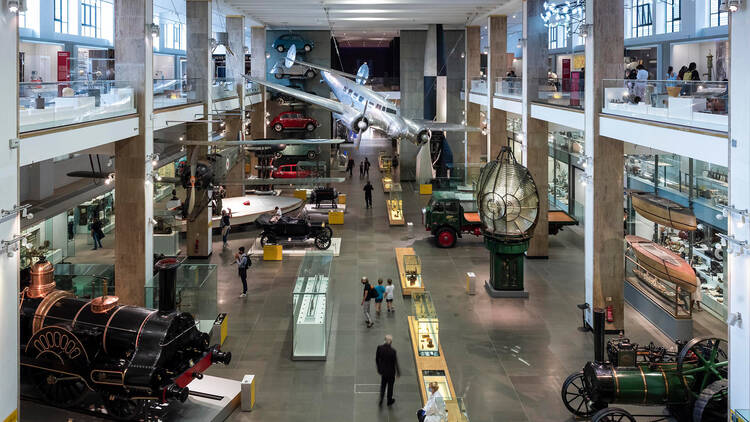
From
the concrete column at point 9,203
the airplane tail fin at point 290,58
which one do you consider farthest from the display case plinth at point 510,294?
the airplane tail fin at point 290,58

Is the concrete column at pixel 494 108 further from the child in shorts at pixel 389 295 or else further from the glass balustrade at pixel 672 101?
the glass balustrade at pixel 672 101

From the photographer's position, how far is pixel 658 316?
15.2 metres

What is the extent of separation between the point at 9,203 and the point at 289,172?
26.8m

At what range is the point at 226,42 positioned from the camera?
2598cm

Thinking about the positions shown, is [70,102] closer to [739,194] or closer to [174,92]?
[174,92]

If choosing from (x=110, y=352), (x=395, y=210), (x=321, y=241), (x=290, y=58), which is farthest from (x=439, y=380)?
(x=290, y=58)

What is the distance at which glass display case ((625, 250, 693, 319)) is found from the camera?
14284 mm

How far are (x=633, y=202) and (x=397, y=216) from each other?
37.7 ft

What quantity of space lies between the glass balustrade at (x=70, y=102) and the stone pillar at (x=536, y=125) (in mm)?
12702

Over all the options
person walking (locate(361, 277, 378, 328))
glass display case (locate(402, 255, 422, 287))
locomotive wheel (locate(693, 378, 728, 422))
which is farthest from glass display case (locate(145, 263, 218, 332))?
locomotive wheel (locate(693, 378, 728, 422))

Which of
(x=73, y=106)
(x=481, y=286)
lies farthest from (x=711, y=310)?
(x=73, y=106)

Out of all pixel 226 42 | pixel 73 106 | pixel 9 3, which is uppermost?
pixel 226 42

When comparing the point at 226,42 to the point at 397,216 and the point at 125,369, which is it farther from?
the point at 125,369

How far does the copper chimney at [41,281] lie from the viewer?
11.2m
